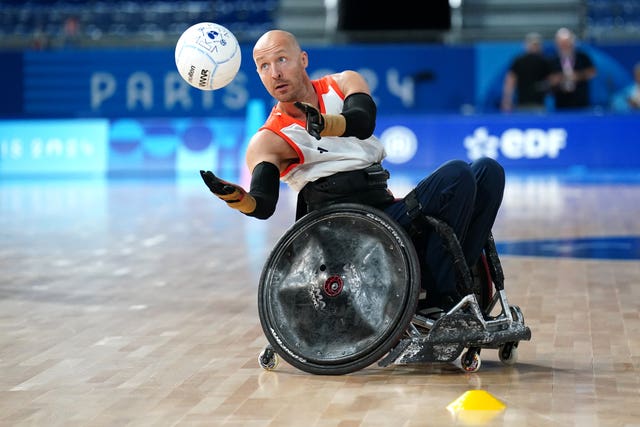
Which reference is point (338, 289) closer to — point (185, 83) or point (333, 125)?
point (333, 125)

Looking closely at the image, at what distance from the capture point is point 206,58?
5609 mm

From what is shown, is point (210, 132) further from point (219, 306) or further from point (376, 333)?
point (376, 333)

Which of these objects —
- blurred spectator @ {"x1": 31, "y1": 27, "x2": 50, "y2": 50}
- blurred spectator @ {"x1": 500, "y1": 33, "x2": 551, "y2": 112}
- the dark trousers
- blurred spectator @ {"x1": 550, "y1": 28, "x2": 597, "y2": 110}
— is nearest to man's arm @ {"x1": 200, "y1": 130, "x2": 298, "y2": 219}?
the dark trousers

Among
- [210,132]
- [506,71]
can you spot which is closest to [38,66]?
[210,132]

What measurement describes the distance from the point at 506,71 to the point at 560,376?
53.2 ft

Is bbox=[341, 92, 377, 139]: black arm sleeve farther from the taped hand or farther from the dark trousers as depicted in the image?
the taped hand

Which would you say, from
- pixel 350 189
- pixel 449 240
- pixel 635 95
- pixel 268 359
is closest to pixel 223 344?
pixel 268 359

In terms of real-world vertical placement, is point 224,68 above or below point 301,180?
above

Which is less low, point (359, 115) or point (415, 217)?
point (359, 115)

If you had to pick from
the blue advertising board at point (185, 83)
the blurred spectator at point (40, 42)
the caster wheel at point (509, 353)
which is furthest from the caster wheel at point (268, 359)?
the blurred spectator at point (40, 42)

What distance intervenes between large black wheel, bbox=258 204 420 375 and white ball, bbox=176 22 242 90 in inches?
31.2

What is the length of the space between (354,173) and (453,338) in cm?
94

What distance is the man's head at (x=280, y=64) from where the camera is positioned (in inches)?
225

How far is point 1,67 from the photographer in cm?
2222
